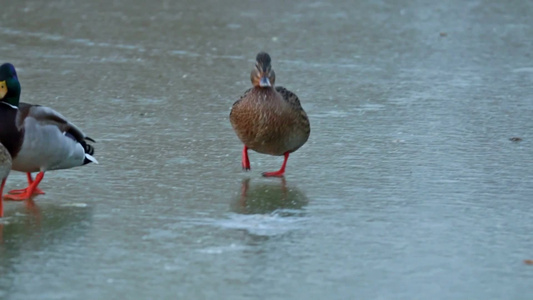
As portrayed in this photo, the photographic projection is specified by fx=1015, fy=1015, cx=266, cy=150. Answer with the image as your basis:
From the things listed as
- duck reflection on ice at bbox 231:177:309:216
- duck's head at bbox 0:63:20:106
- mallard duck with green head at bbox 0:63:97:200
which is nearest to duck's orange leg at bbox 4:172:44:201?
mallard duck with green head at bbox 0:63:97:200

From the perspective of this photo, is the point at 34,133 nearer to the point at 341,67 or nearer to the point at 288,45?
the point at 341,67

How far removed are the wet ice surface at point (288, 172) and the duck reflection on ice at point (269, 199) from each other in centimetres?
2

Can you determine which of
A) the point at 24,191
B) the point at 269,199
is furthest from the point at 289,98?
the point at 24,191

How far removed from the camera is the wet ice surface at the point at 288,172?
3914 mm

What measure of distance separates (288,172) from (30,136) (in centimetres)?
156

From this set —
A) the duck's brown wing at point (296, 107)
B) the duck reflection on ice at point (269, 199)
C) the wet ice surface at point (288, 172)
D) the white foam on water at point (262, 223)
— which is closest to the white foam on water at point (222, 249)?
the wet ice surface at point (288, 172)

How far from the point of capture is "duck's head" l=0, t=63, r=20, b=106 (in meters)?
5.15

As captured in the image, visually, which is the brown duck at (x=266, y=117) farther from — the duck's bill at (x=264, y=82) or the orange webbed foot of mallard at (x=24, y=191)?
the orange webbed foot of mallard at (x=24, y=191)

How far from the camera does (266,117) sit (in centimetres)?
570

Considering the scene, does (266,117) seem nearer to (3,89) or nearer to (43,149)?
(43,149)

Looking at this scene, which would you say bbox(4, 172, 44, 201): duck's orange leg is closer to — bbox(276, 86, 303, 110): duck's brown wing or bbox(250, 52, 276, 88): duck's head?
bbox(250, 52, 276, 88): duck's head

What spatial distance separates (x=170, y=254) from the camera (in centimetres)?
414

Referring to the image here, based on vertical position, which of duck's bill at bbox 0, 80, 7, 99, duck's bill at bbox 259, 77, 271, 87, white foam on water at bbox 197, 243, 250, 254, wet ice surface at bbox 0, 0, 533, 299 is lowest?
wet ice surface at bbox 0, 0, 533, 299

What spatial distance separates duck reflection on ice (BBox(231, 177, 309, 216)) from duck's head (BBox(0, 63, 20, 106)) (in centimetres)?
125
